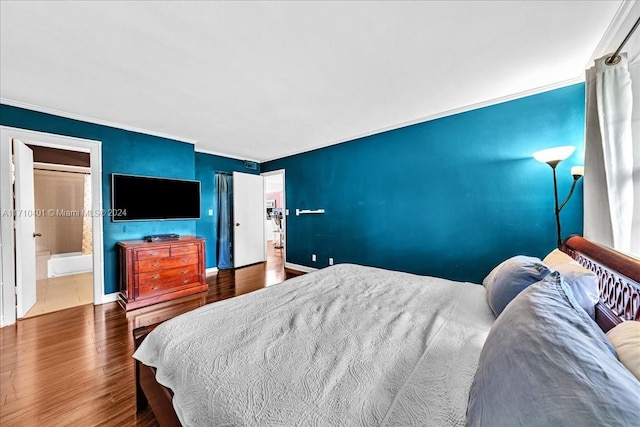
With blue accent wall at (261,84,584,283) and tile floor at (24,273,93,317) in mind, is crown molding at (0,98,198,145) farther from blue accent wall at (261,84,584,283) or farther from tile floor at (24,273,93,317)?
blue accent wall at (261,84,584,283)

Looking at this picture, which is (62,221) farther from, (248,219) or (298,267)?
(298,267)

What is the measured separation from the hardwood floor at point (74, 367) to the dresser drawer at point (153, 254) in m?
0.64

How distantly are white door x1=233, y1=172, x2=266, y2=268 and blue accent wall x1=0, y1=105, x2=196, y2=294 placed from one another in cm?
110

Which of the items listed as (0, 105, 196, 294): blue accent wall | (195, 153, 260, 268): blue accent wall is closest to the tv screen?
(0, 105, 196, 294): blue accent wall

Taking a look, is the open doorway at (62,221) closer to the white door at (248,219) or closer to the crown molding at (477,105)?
the white door at (248,219)

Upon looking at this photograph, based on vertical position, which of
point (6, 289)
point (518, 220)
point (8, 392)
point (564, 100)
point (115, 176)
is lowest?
point (8, 392)

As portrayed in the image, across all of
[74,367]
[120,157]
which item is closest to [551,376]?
[74,367]

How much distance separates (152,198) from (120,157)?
68cm

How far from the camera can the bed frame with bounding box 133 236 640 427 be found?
921mm

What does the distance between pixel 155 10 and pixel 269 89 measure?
1051 mm

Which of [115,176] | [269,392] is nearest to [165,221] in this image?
[115,176]

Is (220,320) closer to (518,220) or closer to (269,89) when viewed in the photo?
(269,89)

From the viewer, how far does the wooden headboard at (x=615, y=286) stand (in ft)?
2.98

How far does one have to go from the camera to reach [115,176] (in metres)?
3.19
